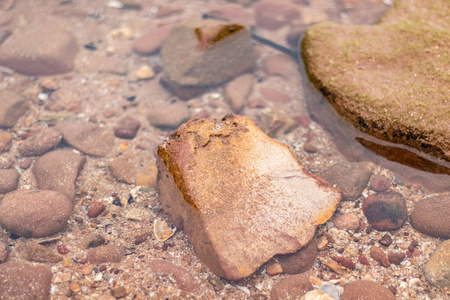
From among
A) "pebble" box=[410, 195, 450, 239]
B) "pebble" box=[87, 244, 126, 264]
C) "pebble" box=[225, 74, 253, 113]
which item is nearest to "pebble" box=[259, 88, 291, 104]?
"pebble" box=[225, 74, 253, 113]

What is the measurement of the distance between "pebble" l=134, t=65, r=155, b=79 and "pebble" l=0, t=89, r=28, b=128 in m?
1.89

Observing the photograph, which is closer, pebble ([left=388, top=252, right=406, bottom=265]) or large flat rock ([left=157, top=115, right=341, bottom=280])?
large flat rock ([left=157, top=115, right=341, bottom=280])

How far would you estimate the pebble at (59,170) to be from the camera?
413 cm

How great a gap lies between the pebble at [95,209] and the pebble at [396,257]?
3324 millimetres

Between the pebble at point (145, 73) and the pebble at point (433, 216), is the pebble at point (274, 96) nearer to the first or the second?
the pebble at point (145, 73)

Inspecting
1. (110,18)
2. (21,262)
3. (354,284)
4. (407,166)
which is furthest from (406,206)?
(110,18)

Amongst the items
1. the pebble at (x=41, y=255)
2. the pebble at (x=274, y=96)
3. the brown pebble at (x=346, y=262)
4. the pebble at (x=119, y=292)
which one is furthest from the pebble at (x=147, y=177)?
the brown pebble at (x=346, y=262)

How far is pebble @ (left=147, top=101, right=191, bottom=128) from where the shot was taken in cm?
502

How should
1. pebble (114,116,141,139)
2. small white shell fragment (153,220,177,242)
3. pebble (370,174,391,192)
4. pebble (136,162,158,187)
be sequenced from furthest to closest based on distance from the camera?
1. pebble (114,116,141,139)
2. pebble (136,162,158,187)
3. pebble (370,174,391,192)
4. small white shell fragment (153,220,177,242)

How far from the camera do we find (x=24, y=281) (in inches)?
124

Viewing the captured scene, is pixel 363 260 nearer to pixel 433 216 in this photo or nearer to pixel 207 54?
pixel 433 216

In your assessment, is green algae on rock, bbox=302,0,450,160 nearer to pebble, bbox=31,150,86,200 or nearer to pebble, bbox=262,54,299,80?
pebble, bbox=262,54,299,80

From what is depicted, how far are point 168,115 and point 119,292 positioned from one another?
2.71 meters

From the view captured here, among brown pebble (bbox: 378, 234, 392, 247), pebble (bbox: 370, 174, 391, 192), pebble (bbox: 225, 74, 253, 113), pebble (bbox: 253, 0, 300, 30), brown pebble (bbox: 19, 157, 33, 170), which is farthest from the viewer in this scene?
pebble (bbox: 253, 0, 300, 30)
